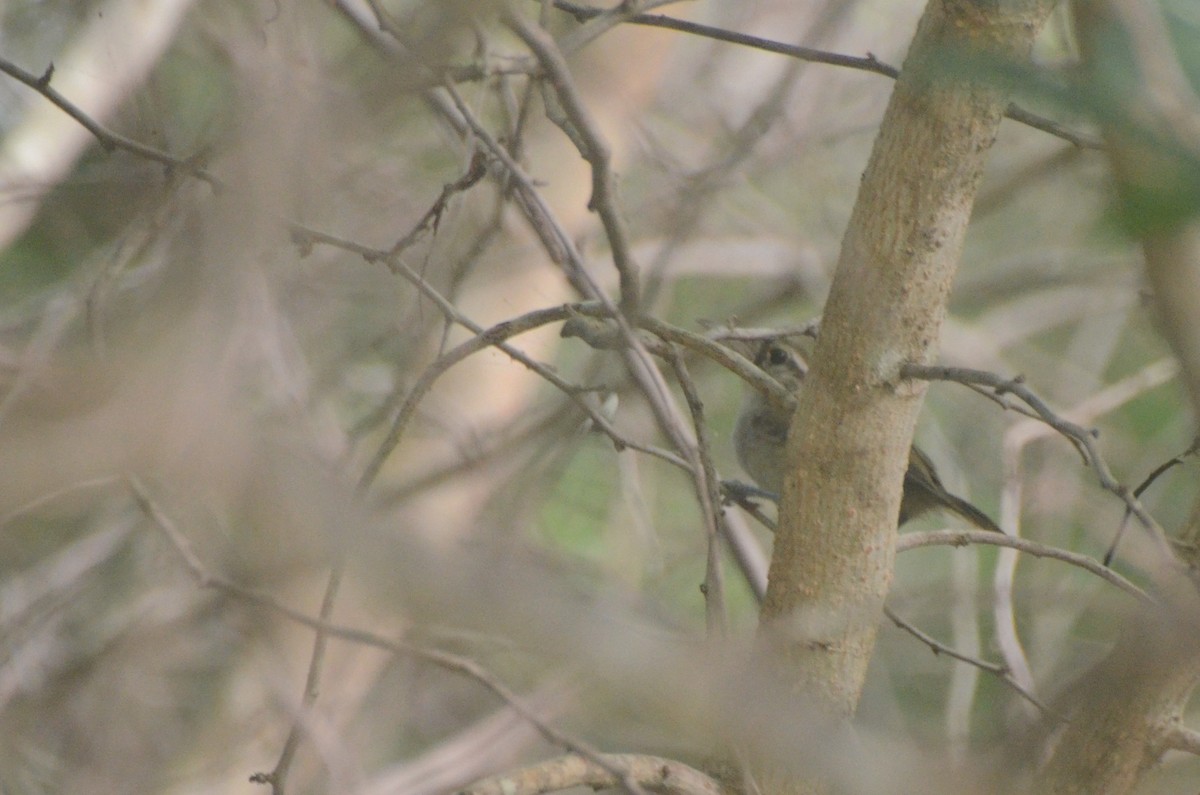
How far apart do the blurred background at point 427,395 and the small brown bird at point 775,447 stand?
0.84 ft

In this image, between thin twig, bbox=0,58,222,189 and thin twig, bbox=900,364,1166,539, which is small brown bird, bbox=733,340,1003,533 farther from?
thin twig, bbox=0,58,222,189

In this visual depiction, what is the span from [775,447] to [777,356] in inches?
10.9

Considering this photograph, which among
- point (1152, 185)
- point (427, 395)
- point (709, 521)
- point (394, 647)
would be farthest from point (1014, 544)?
point (427, 395)

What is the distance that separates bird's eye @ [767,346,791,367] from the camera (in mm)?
3961

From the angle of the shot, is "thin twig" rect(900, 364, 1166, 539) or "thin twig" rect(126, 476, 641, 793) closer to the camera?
"thin twig" rect(126, 476, 641, 793)

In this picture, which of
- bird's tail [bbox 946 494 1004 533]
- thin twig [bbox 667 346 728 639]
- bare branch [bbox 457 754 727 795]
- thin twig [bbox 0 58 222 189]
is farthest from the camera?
bird's tail [bbox 946 494 1004 533]

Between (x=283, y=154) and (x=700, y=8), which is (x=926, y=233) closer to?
(x=283, y=154)

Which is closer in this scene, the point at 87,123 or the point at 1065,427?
the point at 1065,427

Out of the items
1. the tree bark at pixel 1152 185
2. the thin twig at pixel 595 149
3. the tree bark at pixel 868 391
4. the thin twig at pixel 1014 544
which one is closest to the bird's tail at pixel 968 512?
the thin twig at pixel 1014 544

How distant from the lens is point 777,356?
3.97 meters

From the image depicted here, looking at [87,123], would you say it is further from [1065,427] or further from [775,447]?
[775,447]

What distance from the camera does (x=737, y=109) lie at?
6410 millimetres

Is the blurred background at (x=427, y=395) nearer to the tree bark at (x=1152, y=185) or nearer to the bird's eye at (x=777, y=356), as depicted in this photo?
A: the tree bark at (x=1152, y=185)

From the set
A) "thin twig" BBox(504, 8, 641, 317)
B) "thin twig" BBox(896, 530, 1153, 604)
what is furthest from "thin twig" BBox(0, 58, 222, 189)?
"thin twig" BBox(896, 530, 1153, 604)
